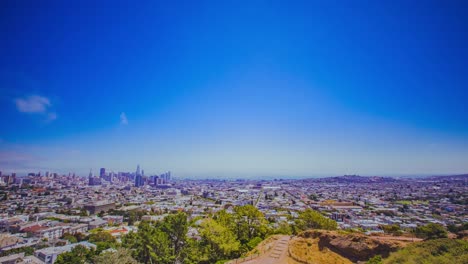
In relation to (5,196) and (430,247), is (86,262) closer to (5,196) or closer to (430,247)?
(430,247)

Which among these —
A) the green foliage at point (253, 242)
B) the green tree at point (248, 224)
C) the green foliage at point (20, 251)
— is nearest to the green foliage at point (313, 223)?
the green tree at point (248, 224)

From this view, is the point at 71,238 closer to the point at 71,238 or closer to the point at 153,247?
the point at 71,238

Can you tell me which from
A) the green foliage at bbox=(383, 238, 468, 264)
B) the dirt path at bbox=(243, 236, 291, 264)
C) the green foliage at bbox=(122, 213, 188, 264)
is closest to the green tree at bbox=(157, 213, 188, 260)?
the green foliage at bbox=(122, 213, 188, 264)

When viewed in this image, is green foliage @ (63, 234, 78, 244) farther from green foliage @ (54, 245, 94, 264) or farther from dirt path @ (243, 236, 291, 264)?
dirt path @ (243, 236, 291, 264)

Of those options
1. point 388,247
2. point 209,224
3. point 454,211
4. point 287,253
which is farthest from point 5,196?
point 454,211

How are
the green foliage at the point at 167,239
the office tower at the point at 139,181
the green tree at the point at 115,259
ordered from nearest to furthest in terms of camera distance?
the green tree at the point at 115,259, the green foliage at the point at 167,239, the office tower at the point at 139,181

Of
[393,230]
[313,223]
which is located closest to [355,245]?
[313,223]

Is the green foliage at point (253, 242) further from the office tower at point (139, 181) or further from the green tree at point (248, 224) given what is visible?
the office tower at point (139, 181)
